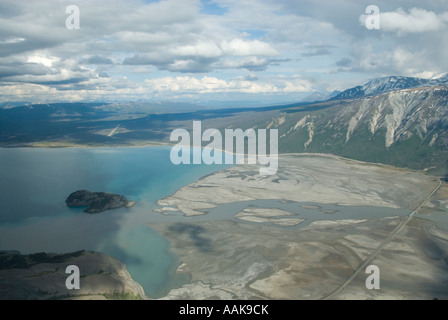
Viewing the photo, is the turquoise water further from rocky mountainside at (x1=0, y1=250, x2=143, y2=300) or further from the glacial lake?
rocky mountainside at (x1=0, y1=250, x2=143, y2=300)

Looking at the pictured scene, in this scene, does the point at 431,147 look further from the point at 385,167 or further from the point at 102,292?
the point at 102,292

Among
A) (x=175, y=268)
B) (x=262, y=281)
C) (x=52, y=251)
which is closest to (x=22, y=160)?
(x=52, y=251)

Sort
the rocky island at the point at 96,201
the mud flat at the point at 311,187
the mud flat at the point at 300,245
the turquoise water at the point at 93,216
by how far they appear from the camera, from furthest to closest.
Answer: the mud flat at the point at 311,187 < the rocky island at the point at 96,201 < the turquoise water at the point at 93,216 < the mud flat at the point at 300,245

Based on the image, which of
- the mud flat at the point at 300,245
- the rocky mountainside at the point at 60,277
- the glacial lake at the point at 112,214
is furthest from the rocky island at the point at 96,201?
the rocky mountainside at the point at 60,277

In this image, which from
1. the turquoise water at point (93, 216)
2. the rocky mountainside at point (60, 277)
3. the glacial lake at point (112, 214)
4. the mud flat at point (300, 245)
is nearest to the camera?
the rocky mountainside at point (60, 277)

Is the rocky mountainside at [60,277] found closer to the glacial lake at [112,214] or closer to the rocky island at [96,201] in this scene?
the glacial lake at [112,214]

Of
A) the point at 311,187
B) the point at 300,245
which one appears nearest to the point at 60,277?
the point at 300,245

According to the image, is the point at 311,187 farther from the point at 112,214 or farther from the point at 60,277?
the point at 60,277
